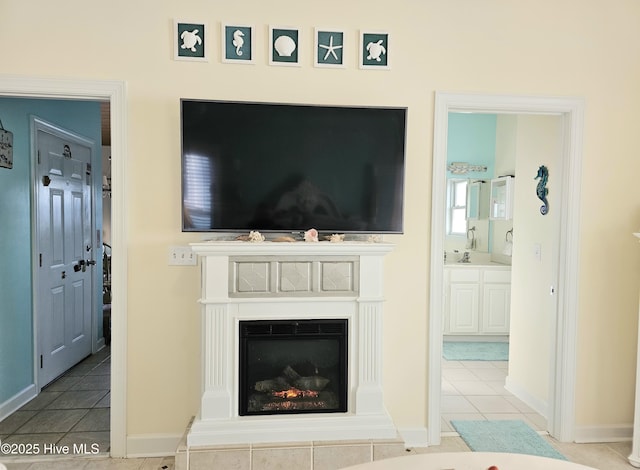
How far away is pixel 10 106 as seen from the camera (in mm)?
3152

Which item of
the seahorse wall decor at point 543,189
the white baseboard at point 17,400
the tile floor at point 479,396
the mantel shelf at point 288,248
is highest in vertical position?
the seahorse wall decor at point 543,189

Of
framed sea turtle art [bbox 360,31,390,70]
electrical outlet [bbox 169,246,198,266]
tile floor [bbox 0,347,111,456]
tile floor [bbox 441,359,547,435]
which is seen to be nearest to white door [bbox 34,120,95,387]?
tile floor [bbox 0,347,111,456]

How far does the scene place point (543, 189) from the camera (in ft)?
10.7

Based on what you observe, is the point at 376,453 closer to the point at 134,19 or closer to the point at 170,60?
the point at 170,60

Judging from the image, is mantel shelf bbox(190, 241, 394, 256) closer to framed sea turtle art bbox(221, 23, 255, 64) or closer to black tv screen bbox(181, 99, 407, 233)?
black tv screen bbox(181, 99, 407, 233)

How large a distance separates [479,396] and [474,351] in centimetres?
122

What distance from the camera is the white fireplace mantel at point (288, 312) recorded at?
7.77ft

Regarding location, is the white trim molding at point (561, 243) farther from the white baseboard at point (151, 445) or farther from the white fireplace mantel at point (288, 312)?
the white baseboard at point (151, 445)

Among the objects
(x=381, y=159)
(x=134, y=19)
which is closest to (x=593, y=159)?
(x=381, y=159)

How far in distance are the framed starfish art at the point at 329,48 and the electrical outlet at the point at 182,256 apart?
4.38 feet

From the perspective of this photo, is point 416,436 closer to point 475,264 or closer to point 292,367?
point 292,367

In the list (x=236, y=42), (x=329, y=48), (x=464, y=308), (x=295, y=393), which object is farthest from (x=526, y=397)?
(x=236, y=42)

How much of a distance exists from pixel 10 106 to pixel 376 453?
10.8ft

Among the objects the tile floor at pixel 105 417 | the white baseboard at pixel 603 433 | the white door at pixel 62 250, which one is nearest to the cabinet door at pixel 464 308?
the tile floor at pixel 105 417
